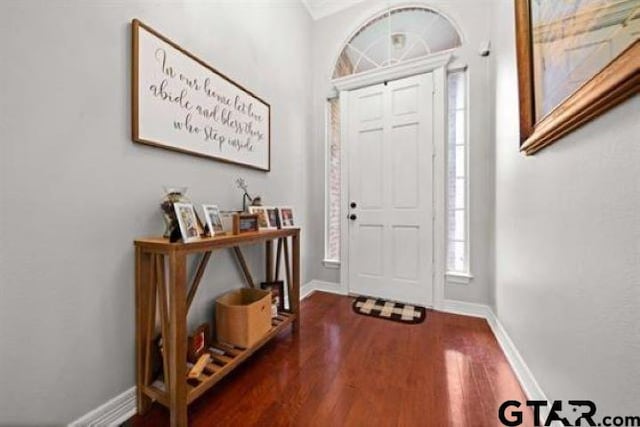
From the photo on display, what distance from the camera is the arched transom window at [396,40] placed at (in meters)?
2.33

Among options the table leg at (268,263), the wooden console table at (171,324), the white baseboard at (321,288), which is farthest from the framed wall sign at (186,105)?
the white baseboard at (321,288)

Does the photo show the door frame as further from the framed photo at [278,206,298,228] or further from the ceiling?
the framed photo at [278,206,298,228]

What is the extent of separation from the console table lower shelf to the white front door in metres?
1.25

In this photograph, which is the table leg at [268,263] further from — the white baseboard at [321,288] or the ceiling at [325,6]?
the ceiling at [325,6]

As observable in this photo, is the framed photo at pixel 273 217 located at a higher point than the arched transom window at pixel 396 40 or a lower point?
lower

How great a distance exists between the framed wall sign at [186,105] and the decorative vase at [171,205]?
0.77 ft

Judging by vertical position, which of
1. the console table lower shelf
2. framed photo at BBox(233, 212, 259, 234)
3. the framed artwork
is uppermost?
the framed artwork

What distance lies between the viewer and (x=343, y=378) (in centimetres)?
135

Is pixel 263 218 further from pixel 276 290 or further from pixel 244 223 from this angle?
pixel 276 290

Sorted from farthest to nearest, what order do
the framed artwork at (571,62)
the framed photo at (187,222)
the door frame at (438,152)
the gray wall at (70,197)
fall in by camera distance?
1. the door frame at (438,152)
2. the framed photo at (187,222)
3. the gray wall at (70,197)
4. the framed artwork at (571,62)

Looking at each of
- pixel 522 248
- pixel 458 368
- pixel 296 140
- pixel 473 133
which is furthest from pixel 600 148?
pixel 296 140

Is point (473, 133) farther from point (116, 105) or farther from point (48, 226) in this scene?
point (48, 226)

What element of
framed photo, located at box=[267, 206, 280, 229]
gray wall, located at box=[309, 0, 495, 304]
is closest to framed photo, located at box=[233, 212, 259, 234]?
framed photo, located at box=[267, 206, 280, 229]

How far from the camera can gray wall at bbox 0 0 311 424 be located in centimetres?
82
